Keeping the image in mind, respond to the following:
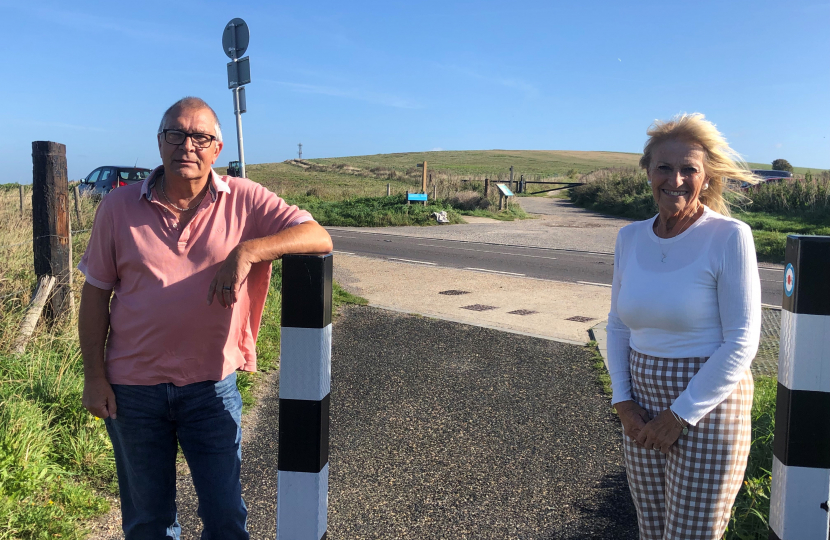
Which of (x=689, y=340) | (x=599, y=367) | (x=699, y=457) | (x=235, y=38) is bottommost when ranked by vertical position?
(x=599, y=367)

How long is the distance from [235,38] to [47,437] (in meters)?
5.90

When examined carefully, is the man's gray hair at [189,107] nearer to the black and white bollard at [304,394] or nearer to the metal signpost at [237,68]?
the black and white bollard at [304,394]

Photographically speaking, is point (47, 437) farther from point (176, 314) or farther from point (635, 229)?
point (635, 229)

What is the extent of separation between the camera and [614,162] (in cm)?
9050

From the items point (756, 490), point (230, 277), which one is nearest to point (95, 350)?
point (230, 277)

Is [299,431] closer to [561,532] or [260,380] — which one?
[561,532]

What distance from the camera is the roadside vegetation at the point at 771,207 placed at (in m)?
16.6

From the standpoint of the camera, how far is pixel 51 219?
17.2 feet

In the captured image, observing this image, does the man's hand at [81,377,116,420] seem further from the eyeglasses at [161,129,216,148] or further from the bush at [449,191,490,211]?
the bush at [449,191,490,211]

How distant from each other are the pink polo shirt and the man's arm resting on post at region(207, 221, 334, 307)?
0.39 feet

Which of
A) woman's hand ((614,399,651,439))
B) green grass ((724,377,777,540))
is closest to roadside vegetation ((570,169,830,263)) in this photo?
green grass ((724,377,777,540))

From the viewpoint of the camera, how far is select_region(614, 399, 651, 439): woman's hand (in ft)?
7.06

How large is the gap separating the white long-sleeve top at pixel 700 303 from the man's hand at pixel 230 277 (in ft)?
4.14

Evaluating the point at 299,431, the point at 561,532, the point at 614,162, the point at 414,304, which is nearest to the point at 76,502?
the point at 299,431
